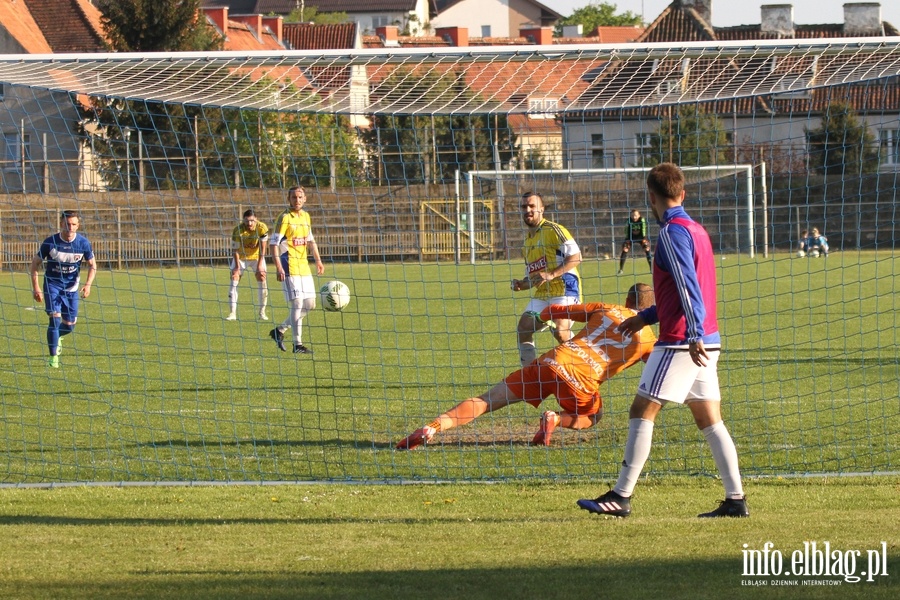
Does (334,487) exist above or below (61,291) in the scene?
below

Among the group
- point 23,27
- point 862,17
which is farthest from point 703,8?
point 23,27

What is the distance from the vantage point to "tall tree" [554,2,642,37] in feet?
302

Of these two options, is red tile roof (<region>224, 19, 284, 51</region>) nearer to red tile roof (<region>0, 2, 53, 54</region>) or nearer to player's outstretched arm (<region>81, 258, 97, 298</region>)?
red tile roof (<region>0, 2, 53, 54</region>)

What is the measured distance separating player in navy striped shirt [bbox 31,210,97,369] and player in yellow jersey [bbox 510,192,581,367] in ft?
18.5

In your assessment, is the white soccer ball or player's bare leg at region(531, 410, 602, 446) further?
the white soccer ball

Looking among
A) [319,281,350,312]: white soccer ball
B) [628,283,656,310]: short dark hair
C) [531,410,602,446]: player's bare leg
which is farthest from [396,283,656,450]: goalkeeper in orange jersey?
[319,281,350,312]: white soccer ball

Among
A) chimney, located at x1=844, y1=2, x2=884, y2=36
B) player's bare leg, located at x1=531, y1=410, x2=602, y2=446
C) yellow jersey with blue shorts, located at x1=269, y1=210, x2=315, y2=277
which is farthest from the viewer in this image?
chimney, located at x1=844, y1=2, x2=884, y2=36

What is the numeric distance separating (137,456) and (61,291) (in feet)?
18.1

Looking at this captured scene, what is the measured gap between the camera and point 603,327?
7383mm

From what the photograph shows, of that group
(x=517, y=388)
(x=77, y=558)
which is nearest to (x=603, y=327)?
(x=517, y=388)

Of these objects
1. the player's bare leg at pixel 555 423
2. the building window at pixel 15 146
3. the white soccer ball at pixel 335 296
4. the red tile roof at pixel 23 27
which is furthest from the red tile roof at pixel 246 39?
the player's bare leg at pixel 555 423

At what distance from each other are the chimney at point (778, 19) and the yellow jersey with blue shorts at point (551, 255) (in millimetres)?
46792

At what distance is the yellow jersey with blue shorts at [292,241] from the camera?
1345 cm

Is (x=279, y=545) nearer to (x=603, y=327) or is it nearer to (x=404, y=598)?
(x=404, y=598)
